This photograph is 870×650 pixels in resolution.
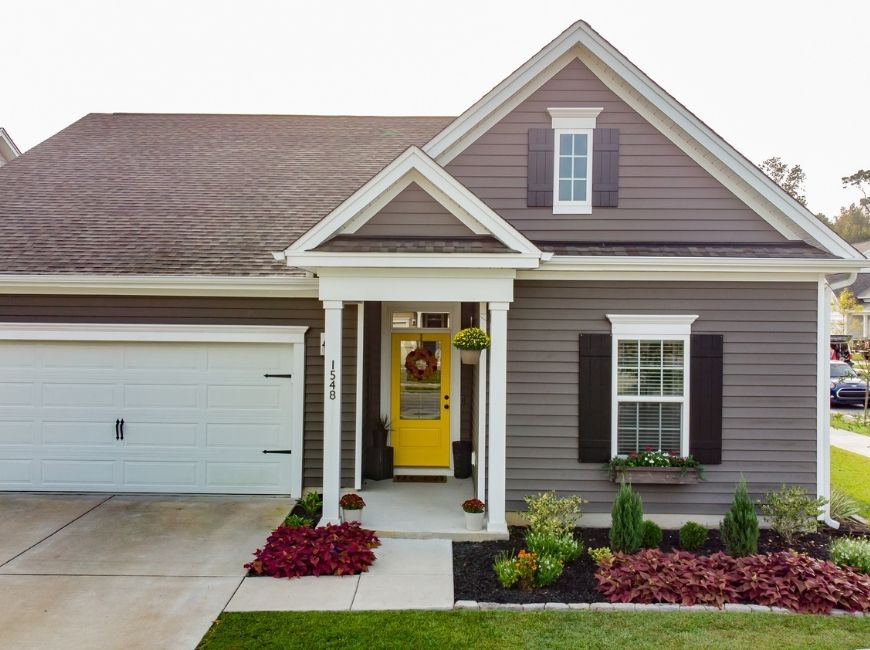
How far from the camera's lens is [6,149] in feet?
44.7

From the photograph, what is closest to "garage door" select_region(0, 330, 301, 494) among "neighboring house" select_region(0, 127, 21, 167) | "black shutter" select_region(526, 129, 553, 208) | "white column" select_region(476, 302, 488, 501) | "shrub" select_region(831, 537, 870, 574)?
"white column" select_region(476, 302, 488, 501)

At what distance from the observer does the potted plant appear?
782cm

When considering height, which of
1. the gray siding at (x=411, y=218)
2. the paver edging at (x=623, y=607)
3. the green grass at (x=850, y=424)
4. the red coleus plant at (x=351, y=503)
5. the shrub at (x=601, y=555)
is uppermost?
the gray siding at (x=411, y=218)

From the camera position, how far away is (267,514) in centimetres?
827

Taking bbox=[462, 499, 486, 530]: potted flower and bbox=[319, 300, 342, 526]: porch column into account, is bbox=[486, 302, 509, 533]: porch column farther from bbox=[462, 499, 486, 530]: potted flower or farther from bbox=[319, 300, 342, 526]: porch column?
bbox=[319, 300, 342, 526]: porch column

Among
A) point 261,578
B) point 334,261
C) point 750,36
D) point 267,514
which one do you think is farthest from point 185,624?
point 750,36

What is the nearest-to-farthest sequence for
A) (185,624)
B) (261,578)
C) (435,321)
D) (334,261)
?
1. (185,624)
2. (261,578)
3. (334,261)
4. (435,321)

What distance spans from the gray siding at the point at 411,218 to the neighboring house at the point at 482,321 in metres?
0.03

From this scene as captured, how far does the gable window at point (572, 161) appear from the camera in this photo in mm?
8477

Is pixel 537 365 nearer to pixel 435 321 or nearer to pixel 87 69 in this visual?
pixel 435 321

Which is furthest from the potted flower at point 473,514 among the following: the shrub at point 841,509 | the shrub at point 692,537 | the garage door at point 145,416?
the shrub at point 841,509

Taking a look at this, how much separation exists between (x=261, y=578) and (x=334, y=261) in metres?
3.51

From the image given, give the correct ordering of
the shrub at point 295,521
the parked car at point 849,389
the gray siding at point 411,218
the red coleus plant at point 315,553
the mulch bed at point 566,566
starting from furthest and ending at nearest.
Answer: the parked car at point 849,389, the gray siding at point 411,218, the shrub at point 295,521, the red coleus plant at point 315,553, the mulch bed at point 566,566

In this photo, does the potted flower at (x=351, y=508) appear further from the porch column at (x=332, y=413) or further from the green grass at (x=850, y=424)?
the green grass at (x=850, y=424)
